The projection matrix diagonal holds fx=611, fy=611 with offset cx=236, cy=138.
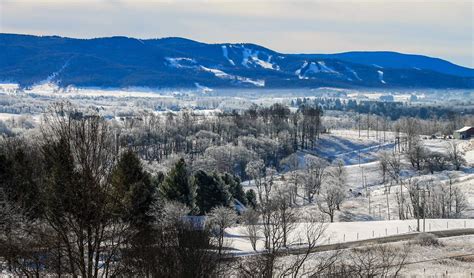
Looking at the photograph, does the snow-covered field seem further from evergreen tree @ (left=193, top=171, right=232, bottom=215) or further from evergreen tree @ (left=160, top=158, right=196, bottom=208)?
evergreen tree @ (left=160, top=158, right=196, bottom=208)

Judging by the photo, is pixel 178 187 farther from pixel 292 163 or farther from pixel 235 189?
pixel 292 163

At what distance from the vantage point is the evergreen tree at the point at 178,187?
4762 centimetres

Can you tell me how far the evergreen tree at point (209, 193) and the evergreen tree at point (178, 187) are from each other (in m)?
5.35

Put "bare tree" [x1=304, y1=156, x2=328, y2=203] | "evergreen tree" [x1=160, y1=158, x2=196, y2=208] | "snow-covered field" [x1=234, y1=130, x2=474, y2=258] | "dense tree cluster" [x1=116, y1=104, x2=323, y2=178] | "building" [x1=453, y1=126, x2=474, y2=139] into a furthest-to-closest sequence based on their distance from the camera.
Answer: "building" [x1=453, y1=126, x2=474, y2=139] → "dense tree cluster" [x1=116, y1=104, x2=323, y2=178] → "bare tree" [x1=304, y1=156, x2=328, y2=203] → "snow-covered field" [x1=234, y1=130, x2=474, y2=258] → "evergreen tree" [x1=160, y1=158, x2=196, y2=208]

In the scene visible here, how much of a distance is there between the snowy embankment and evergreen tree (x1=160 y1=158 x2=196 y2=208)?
4227 mm

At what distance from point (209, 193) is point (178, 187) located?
291 inches

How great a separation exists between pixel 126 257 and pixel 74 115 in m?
3.86

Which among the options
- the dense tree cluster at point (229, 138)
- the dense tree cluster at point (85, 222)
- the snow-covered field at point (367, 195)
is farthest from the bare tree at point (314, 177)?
the dense tree cluster at point (85, 222)

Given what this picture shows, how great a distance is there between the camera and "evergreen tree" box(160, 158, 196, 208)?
156 feet

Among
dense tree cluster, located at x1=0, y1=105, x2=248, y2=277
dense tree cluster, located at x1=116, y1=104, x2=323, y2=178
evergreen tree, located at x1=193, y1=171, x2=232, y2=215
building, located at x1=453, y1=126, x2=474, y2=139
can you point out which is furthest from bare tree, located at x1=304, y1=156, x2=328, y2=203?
dense tree cluster, located at x1=0, y1=105, x2=248, y2=277

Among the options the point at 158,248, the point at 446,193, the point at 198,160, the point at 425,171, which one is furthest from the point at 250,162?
the point at 158,248

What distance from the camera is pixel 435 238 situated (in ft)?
145

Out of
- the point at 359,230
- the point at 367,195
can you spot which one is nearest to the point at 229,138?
the point at 367,195

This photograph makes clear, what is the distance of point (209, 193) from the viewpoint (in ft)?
180
